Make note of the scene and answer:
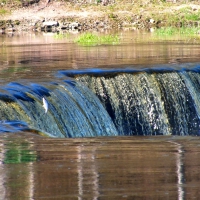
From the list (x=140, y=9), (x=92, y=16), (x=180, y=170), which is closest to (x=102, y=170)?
(x=180, y=170)

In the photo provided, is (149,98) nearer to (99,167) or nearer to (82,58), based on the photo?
(82,58)

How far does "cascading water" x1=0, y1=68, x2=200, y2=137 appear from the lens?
1433cm

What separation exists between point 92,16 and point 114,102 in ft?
160

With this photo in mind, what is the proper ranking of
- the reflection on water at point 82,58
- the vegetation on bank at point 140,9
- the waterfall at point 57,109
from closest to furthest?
the waterfall at point 57,109, the reflection on water at point 82,58, the vegetation on bank at point 140,9

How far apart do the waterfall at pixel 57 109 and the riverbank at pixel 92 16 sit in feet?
142

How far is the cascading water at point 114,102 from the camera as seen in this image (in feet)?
47.0

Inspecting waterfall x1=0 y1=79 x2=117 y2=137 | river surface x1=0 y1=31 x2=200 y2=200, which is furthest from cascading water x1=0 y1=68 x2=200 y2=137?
river surface x1=0 y1=31 x2=200 y2=200

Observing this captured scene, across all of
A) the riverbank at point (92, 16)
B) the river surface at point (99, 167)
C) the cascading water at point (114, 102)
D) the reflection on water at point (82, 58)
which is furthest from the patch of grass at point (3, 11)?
the river surface at point (99, 167)

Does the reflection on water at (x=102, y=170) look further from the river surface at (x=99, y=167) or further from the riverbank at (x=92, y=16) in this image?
the riverbank at (x=92, y=16)

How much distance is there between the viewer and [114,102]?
18031 millimetres

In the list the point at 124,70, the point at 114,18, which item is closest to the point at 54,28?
the point at 114,18

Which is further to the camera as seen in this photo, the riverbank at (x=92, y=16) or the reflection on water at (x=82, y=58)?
the riverbank at (x=92, y=16)

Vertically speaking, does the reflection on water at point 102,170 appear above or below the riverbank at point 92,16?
above

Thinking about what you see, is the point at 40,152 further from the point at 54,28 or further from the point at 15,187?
the point at 54,28
